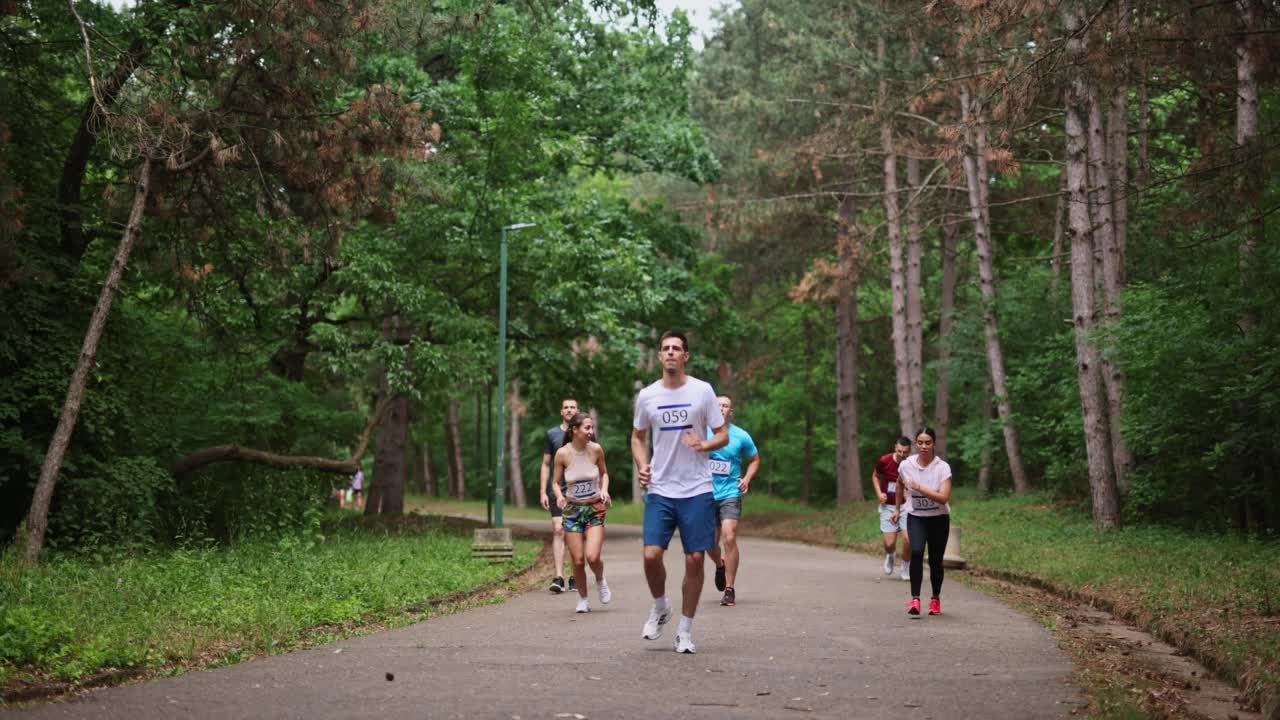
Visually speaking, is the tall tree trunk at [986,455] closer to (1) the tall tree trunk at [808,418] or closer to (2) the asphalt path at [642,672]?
(1) the tall tree trunk at [808,418]

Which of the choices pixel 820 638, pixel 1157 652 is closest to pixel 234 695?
pixel 820 638

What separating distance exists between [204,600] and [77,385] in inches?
250

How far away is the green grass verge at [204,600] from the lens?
8688mm

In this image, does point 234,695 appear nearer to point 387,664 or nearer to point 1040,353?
point 387,664

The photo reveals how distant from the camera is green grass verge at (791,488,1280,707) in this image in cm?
933

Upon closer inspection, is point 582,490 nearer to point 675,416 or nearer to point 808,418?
point 675,416

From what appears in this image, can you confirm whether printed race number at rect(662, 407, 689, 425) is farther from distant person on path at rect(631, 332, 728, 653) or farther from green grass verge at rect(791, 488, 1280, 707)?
green grass verge at rect(791, 488, 1280, 707)

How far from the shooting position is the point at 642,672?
855 cm

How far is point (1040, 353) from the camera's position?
1329 inches

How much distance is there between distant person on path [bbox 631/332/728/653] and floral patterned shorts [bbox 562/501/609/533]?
159 inches

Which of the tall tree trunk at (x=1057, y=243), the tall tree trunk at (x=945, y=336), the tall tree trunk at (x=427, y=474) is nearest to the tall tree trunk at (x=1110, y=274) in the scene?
the tall tree trunk at (x=1057, y=243)

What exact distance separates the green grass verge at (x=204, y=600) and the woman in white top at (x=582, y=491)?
1.66 metres

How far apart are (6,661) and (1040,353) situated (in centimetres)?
2913

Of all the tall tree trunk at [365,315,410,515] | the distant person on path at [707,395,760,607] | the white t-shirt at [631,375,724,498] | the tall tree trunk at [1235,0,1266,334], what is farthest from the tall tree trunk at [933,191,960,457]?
the white t-shirt at [631,375,724,498]
